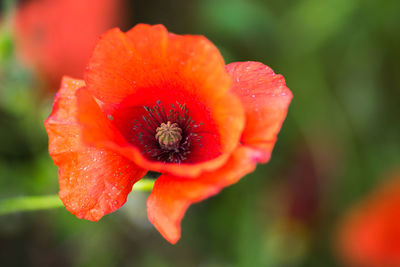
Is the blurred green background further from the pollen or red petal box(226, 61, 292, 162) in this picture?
red petal box(226, 61, 292, 162)

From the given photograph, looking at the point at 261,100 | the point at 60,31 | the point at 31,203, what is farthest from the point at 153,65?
the point at 60,31

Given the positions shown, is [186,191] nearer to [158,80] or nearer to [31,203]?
[158,80]

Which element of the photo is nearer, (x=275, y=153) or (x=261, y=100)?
(x=261, y=100)

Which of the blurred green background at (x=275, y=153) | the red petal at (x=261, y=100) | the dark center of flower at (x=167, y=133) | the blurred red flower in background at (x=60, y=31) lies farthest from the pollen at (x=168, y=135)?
the blurred red flower in background at (x=60, y=31)

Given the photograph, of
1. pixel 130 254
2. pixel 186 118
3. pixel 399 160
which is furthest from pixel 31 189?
pixel 399 160

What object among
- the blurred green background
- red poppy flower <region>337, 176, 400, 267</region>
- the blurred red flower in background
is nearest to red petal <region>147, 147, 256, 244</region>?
the blurred green background

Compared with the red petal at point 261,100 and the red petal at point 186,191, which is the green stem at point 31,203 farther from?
the red petal at point 261,100
